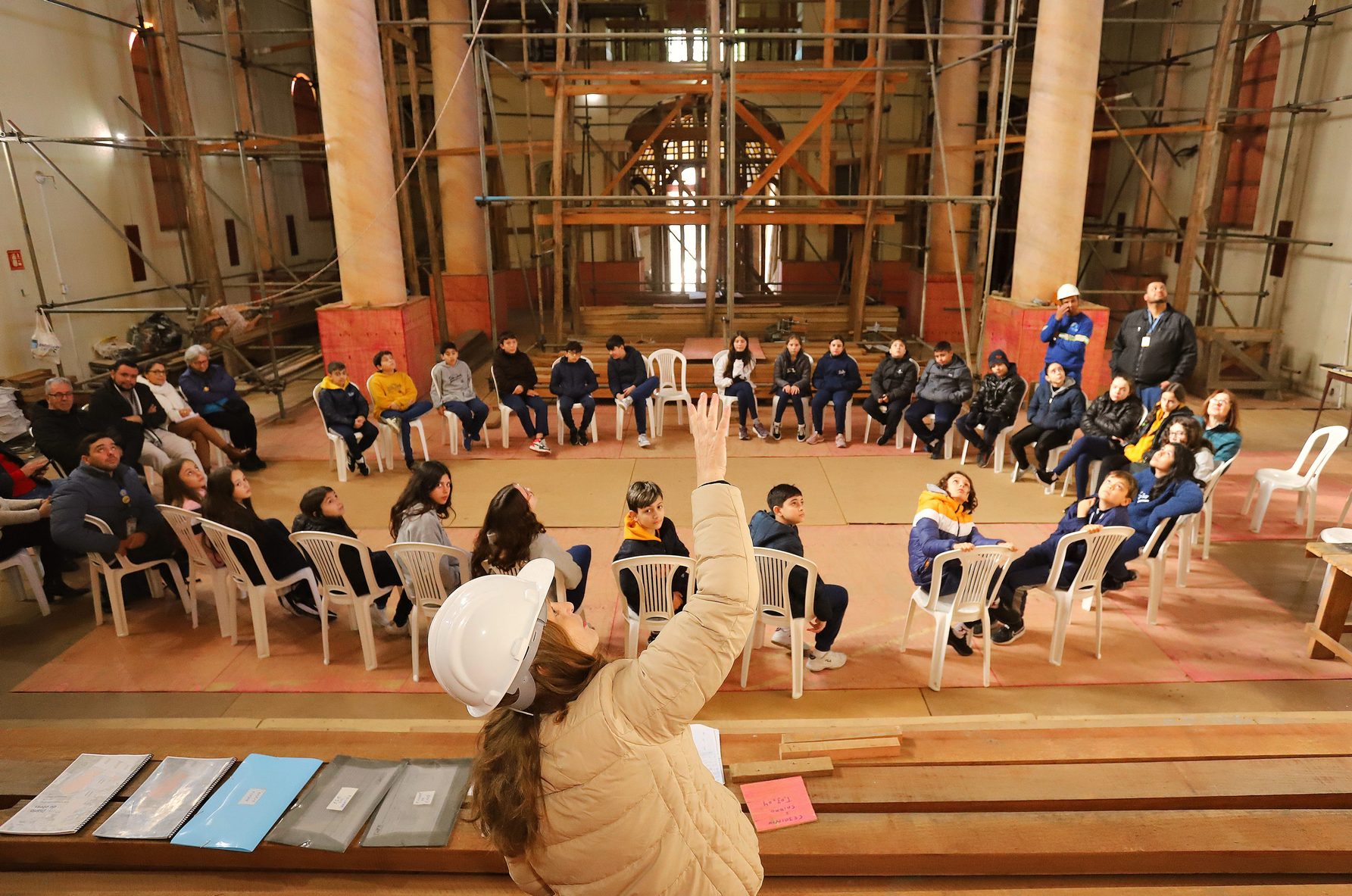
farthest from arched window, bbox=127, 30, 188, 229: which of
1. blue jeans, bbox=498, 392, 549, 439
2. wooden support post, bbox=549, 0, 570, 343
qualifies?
blue jeans, bbox=498, 392, 549, 439

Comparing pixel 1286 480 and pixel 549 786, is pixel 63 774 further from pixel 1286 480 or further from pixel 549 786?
pixel 1286 480

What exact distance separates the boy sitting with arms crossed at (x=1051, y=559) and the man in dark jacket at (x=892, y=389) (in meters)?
2.90

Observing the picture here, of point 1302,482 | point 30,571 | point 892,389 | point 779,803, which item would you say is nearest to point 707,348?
point 892,389

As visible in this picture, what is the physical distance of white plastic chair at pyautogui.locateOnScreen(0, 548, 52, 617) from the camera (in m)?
4.36

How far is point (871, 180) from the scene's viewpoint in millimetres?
9289

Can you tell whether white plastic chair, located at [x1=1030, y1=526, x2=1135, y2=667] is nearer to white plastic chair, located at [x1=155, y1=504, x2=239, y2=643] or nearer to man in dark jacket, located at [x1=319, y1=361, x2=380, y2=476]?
white plastic chair, located at [x1=155, y1=504, x2=239, y2=643]

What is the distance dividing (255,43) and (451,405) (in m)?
8.38

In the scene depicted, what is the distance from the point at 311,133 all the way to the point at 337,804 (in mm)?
13535

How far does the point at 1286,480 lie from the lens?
520cm

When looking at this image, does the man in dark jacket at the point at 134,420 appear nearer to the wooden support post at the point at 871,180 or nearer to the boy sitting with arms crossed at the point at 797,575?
the boy sitting with arms crossed at the point at 797,575

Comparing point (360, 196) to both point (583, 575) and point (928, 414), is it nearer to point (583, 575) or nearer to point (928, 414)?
point (583, 575)

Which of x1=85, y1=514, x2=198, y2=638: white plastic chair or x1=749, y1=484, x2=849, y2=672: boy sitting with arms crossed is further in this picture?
x1=85, y1=514, x2=198, y2=638: white plastic chair

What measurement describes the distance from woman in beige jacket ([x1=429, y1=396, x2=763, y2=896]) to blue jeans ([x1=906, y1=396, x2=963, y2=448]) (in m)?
5.55

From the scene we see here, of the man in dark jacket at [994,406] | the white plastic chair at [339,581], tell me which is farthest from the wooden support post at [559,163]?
the white plastic chair at [339,581]
